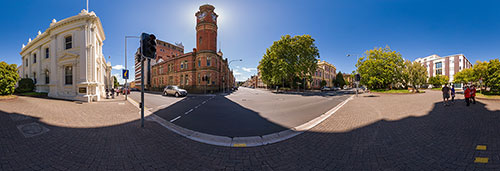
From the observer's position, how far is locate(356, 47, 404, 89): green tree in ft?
84.7

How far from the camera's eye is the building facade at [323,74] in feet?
172

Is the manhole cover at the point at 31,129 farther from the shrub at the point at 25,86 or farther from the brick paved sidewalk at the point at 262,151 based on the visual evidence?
the shrub at the point at 25,86

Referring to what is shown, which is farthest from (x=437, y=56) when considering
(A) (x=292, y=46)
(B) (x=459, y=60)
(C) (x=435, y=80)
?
(A) (x=292, y=46)

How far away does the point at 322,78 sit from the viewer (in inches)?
2269

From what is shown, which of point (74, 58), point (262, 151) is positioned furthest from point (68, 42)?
point (262, 151)

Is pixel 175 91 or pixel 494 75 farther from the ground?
pixel 494 75

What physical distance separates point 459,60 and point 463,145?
8861 cm

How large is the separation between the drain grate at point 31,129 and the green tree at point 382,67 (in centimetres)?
3417

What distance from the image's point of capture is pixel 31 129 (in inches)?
196

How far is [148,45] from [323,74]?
61.4m

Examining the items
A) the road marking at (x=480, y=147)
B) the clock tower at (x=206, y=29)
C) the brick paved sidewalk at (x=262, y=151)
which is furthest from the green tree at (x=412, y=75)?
the clock tower at (x=206, y=29)

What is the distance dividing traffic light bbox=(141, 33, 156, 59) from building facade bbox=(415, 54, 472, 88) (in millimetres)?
92101

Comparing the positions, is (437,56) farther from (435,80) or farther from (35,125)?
(35,125)

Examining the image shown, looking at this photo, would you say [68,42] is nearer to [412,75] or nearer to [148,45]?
[148,45]
